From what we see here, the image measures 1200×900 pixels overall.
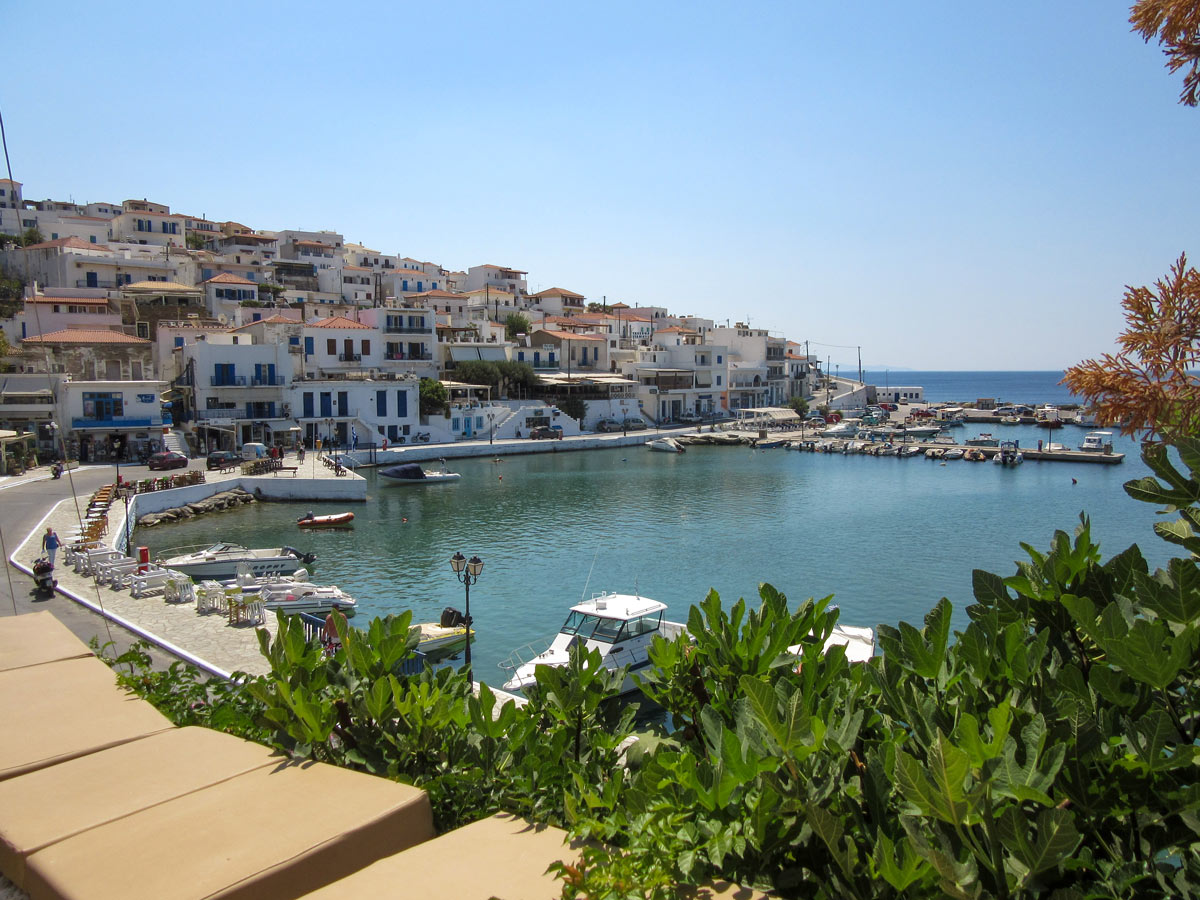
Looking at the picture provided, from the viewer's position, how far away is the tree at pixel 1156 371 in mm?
3998

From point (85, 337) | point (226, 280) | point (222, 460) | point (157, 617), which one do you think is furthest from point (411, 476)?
point (226, 280)

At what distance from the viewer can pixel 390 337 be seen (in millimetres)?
54656

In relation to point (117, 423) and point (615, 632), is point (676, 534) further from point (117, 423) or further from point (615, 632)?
point (117, 423)

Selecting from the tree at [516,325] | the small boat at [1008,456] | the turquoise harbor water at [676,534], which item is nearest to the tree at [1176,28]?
the turquoise harbor water at [676,534]

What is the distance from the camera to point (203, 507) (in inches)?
1292

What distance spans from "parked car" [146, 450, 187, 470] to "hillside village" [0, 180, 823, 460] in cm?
196

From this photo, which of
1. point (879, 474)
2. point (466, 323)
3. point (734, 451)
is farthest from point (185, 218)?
point (879, 474)

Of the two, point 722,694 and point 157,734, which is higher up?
point 722,694

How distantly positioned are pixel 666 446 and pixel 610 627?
143ft

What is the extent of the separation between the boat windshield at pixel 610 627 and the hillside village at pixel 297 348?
2301 centimetres

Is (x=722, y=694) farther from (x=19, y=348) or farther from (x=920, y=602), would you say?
(x=19, y=348)

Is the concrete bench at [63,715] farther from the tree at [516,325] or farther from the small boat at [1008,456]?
the tree at [516,325]

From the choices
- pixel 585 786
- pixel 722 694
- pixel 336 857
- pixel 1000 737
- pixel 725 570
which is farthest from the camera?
pixel 725 570

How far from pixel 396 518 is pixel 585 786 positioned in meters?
31.4
